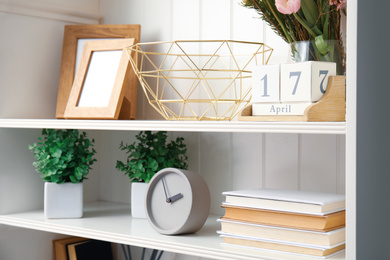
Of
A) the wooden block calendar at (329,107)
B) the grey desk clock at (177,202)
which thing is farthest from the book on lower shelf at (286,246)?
the wooden block calendar at (329,107)

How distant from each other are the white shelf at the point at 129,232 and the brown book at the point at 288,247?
13 millimetres

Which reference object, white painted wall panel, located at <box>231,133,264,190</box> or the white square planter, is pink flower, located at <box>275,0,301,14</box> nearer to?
white painted wall panel, located at <box>231,133,264,190</box>

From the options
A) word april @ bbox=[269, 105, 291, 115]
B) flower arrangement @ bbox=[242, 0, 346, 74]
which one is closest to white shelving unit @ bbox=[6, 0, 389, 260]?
word april @ bbox=[269, 105, 291, 115]

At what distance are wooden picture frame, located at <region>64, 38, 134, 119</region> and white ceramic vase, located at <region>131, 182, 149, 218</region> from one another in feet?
0.69

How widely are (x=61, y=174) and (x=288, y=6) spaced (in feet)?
2.70

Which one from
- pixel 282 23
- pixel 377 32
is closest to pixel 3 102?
pixel 282 23

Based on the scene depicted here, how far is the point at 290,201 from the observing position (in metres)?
1.18

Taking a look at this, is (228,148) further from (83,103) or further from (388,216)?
(388,216)

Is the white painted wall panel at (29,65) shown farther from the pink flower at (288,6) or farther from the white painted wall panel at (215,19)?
the pink flower at (288,6)

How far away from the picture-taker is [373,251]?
1.07m

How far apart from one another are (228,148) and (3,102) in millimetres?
690

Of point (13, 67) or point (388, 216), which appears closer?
point (388, 216)

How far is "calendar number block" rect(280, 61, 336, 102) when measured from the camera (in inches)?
45.1

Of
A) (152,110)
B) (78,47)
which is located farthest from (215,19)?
(78,47)
